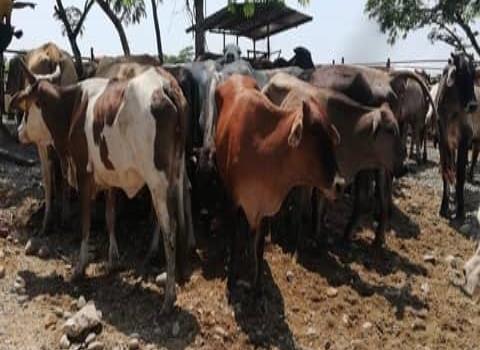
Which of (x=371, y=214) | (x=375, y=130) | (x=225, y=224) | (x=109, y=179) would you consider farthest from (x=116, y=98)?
(x=371, y=214)

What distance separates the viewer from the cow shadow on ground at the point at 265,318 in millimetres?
5637

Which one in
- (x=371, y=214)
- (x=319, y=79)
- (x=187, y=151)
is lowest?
(x=371, y=214)

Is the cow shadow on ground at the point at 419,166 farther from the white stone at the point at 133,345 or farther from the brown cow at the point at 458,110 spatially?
the white stone at the point at 133,345

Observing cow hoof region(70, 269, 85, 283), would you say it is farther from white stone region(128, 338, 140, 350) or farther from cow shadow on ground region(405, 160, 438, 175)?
cow shadow on ground region(405, 160, 438, 175)

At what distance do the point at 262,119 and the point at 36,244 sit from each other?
2.98 metres

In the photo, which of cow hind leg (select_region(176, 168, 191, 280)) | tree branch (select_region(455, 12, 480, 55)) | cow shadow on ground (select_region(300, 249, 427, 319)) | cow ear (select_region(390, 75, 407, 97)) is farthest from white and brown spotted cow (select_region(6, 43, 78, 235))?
tree branch (select_region(455, 12, 480, 55))

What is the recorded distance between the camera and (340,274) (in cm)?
702

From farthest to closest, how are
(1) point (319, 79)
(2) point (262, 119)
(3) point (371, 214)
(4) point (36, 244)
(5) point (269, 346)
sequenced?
(3) point (371, 214)
(1) point (319, 79)
(4) point (36, 244)
(2) point (262, 119)
(5) point (269, 346)

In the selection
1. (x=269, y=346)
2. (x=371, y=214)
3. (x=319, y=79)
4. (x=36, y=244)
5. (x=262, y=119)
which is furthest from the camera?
(x=371, y=214)

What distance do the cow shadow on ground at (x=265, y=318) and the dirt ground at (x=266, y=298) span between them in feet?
0.04

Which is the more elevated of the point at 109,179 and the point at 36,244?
the point at 109,179

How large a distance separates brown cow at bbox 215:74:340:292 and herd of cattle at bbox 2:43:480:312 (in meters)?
0.01

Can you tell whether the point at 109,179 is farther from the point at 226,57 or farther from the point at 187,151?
the point at 226,57

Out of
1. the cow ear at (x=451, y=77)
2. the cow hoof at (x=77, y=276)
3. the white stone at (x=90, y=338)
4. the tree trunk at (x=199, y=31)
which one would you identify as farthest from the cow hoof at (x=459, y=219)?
the tree trunk at (x=199, y=31)
